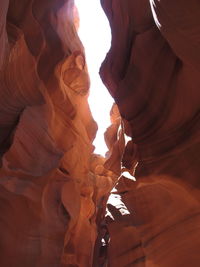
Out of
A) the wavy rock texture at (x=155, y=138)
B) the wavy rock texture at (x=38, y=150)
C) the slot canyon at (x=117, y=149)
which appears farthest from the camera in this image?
the wavy rock texture at (x=38, y=150)

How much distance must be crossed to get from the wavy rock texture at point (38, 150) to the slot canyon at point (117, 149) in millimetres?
15

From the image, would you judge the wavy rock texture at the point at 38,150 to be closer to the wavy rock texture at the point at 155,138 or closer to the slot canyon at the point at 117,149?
the slot canyon at the point at 117,149

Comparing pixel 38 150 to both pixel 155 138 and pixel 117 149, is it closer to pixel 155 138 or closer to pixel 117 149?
pixel 117 149

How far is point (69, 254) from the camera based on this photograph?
658cm

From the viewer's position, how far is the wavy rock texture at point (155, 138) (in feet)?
14.0

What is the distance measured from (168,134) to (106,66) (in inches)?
70.1

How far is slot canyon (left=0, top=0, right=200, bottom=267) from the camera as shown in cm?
443

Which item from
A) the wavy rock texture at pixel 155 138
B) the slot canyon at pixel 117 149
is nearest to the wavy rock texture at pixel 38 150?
the slot canyon at pixel 117 149

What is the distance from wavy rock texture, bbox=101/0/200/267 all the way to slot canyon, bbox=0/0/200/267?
0.01m

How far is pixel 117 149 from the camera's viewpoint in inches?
263

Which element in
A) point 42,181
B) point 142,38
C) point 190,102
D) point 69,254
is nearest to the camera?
point 190,102

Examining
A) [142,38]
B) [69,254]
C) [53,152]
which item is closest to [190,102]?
[142,38]

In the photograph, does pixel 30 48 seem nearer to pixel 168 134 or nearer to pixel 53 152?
pixel 53 152

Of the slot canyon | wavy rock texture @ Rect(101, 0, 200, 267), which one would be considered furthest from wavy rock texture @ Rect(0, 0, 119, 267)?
wavy rock texture @ Rect(101, 0, 200, 267)
